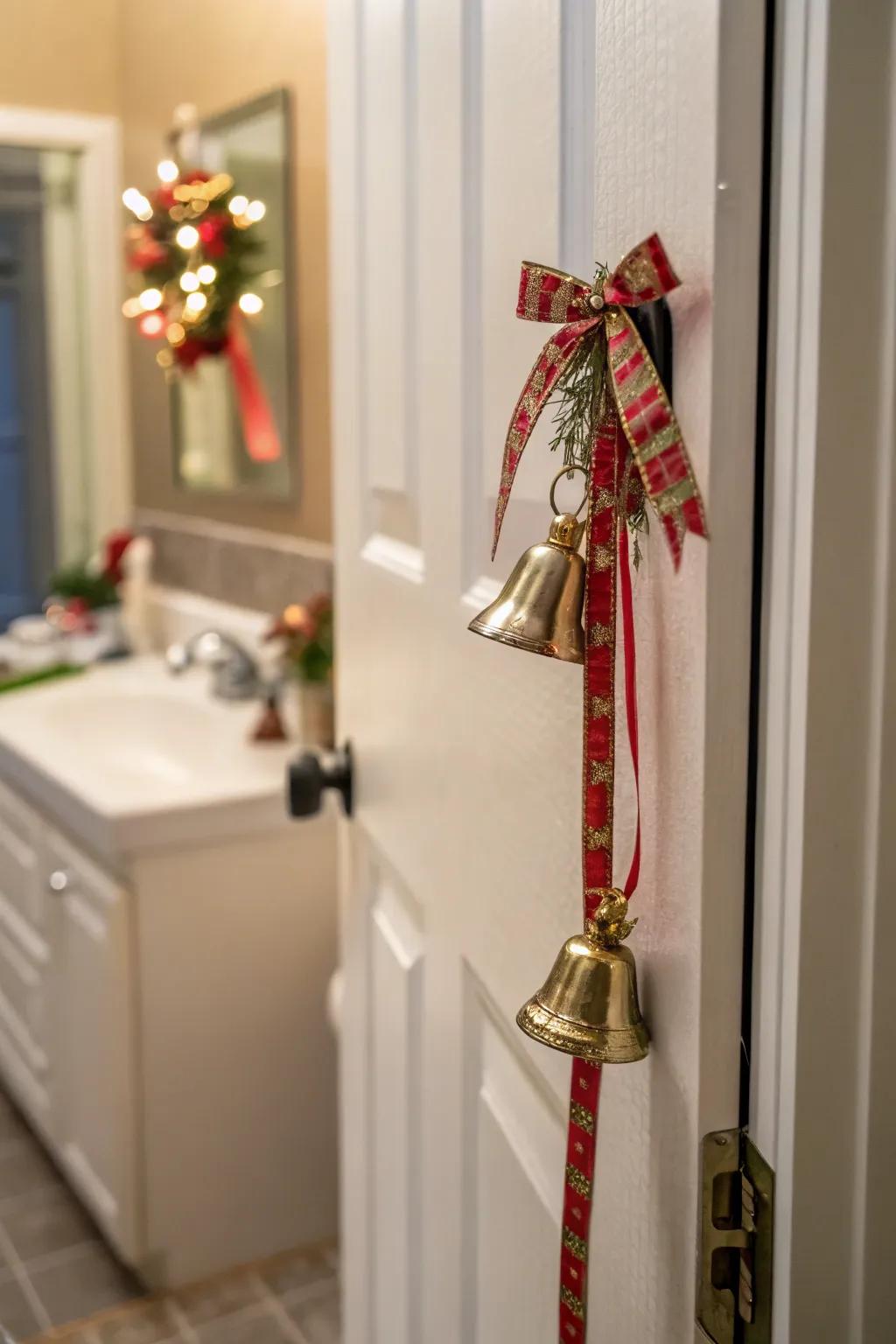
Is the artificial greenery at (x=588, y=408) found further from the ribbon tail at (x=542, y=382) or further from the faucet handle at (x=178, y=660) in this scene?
the faucet handle at (x=178, y=660)

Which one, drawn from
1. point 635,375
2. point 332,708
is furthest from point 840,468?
point 332,708

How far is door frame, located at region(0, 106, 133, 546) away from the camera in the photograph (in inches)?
115

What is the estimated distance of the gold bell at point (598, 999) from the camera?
0.56 meters

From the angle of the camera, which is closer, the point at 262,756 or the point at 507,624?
the point at 507,624

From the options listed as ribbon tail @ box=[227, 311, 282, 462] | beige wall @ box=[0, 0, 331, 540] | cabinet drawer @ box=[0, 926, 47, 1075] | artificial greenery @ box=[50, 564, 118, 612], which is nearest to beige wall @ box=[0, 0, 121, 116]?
beige wall @ box=[0, 0, 331, 540]

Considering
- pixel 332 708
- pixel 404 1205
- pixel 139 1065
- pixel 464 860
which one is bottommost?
pixel 139 1065

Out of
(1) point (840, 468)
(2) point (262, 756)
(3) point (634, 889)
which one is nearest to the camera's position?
(1) point (840, 468)

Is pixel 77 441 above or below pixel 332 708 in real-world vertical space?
above

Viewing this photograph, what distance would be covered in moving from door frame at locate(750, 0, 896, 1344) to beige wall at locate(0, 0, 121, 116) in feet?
9.16

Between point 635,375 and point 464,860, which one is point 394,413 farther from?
point 635,375

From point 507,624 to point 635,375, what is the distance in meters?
0.11

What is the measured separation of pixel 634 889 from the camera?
582mm

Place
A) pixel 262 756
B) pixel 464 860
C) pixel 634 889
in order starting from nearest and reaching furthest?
pixel 634 889, pixel 464 860, pixel 262 756

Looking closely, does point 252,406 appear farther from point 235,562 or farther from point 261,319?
point 235,562
